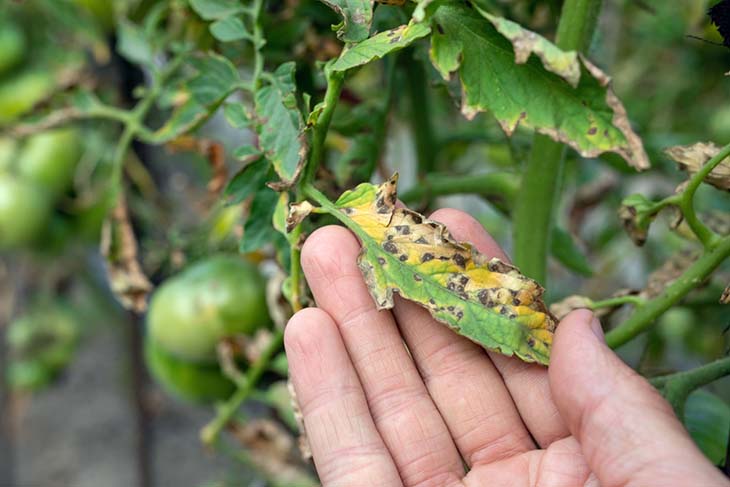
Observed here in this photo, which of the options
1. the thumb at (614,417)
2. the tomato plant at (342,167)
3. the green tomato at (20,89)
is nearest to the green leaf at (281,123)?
the tomato plant at (342,167)

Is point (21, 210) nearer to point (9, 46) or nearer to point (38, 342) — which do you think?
point (9, 46)

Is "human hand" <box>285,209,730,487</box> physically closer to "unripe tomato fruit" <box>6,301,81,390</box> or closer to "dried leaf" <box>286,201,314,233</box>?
"dried leaf" <box>286,201,314,233</box>

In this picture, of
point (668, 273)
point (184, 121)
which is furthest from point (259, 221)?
point (668, 273)

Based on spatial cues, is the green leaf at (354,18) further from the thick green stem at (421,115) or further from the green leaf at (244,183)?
the thick green stem at (421,115)

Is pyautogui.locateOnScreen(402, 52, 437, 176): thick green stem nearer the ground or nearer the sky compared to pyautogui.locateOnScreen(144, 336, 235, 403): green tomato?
nearer the sky

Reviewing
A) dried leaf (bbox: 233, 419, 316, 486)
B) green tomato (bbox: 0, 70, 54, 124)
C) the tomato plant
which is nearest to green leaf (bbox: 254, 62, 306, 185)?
the tomato plant

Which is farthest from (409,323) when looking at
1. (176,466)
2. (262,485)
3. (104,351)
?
(104,351)
